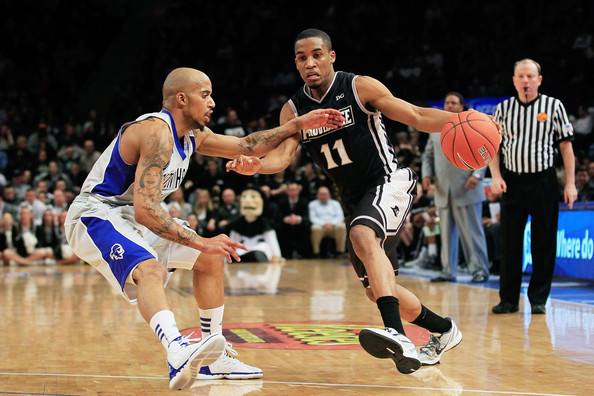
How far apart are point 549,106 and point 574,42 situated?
10754mm

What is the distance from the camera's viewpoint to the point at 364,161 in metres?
4.58

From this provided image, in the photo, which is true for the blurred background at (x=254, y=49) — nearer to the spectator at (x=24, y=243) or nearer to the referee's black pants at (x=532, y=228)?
the spectator at (x=24, y=243)

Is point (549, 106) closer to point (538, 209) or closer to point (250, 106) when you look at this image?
point (538, 209)

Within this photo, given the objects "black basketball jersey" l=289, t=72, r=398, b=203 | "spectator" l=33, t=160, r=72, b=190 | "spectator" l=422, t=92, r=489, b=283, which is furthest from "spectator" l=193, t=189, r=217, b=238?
"black basketball jersey" l=289, t=72, r=398, b=203

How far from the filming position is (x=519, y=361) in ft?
14.5

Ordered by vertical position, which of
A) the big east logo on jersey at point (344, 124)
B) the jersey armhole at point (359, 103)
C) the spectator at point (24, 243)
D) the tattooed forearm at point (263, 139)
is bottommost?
the spectator at point (24, 243)

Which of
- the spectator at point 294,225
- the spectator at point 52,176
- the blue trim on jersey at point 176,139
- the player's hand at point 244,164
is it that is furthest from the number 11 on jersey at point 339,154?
the spectator at point 52,176

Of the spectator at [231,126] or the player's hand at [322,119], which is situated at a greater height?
the spectator at [231,126]

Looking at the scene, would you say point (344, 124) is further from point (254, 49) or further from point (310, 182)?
point (254, 49)

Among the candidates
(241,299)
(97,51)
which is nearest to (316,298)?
(241,299)

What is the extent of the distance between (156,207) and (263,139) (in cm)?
122

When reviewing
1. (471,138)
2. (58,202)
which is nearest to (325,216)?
(58,202)

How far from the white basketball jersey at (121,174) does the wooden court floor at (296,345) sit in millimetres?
1026

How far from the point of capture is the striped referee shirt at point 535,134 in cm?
638
